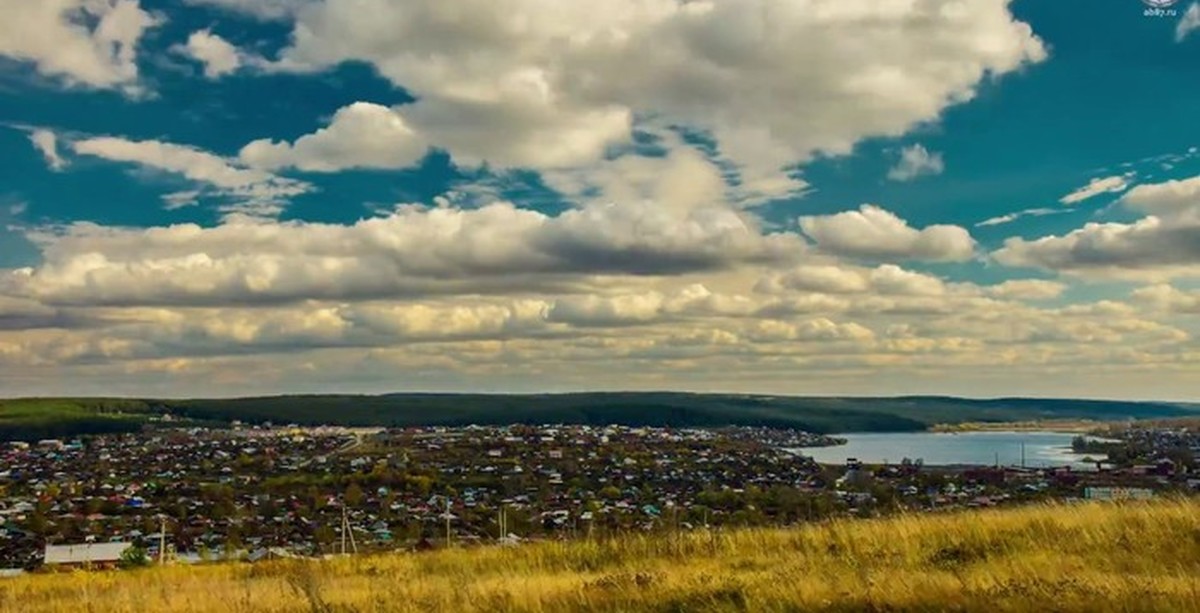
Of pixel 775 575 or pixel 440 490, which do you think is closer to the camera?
pixel 775 575

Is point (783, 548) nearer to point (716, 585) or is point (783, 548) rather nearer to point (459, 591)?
point (716, 585)

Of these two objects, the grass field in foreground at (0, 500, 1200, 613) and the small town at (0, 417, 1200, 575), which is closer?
the grass field in foreground at (0, 500, 1200, 613)

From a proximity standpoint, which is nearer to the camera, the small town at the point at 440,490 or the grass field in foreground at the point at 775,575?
the grass field in foreground at the point at 775,575

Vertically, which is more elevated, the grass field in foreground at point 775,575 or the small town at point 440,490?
the grass field in foreground at point 775,575

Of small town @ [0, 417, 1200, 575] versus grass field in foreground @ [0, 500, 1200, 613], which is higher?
grass field in foreground @ [0, 500, 1200, 613]

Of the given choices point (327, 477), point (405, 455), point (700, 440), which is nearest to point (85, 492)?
point (327, 477)
